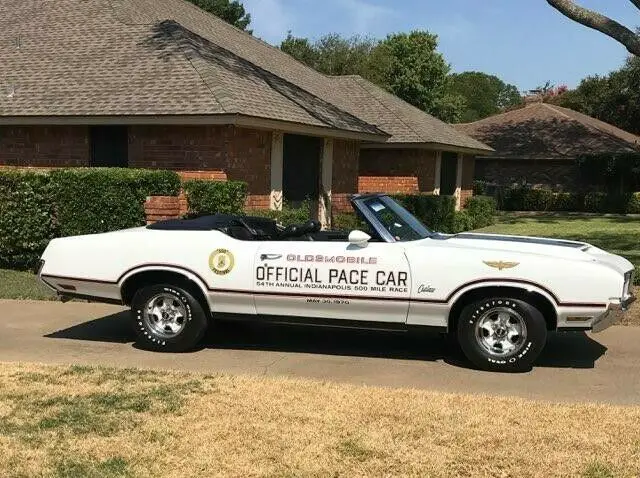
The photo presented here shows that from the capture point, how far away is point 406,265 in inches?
250

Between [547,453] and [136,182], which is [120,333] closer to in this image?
[136,182]

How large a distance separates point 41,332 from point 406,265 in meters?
3.98

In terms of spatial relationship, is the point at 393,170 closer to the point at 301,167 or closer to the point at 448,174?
the point at 448,174

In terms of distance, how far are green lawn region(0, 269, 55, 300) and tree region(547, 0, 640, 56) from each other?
8.74 meters

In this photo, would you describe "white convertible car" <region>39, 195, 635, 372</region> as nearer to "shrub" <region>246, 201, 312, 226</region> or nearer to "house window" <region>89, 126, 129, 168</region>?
"shrub" <region>246, 201, 312, 226</region>

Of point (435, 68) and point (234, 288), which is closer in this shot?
point (234, 288)

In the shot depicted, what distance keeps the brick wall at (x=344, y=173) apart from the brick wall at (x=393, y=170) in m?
2.56

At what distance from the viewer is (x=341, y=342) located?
7492mm

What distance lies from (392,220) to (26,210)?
7.20 m

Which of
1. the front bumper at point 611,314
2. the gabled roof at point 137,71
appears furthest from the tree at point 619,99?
the front bumper at point 611,314

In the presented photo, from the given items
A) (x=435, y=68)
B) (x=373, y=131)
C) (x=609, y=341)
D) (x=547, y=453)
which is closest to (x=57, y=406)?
(x=547, y=453)

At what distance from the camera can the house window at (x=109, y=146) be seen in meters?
14.5

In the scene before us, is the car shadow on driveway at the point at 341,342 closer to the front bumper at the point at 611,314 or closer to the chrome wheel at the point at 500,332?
the chrome wheel at the point at 500,332

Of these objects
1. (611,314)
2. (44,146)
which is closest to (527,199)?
(44,146)
